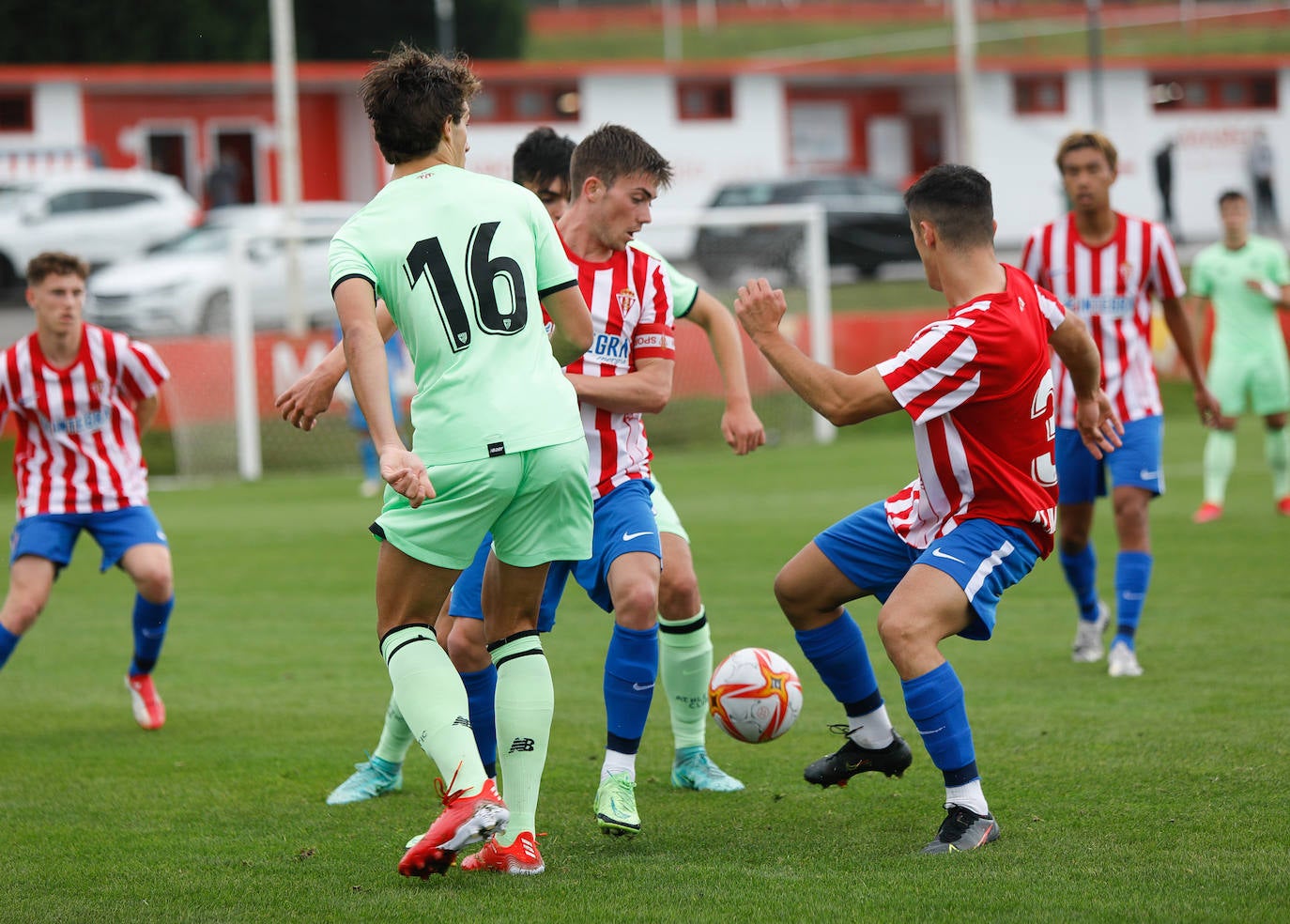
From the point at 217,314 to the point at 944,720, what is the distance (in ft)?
61.3

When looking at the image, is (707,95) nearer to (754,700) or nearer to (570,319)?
(754,700)

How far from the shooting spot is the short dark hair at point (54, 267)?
650cm

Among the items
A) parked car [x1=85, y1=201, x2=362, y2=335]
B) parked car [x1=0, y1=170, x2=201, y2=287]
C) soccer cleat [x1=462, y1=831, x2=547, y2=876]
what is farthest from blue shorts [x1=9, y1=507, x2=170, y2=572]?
parked car [x1=0, y1=170, x2=201, y2=287]

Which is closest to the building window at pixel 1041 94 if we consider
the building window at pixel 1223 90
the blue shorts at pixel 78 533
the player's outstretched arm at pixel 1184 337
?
the building window at pixel 1223 90

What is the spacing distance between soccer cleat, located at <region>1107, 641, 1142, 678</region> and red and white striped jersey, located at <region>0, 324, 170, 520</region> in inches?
166

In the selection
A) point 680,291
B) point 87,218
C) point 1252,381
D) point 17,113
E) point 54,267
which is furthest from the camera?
point 17,113

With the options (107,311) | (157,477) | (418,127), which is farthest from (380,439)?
Answer: (107,311)

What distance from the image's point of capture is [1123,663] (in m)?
6.83

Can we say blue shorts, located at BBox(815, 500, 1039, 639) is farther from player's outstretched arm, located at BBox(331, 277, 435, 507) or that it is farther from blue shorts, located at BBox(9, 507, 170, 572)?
blue shorts, located at BBox(9, 507, 170, 572)

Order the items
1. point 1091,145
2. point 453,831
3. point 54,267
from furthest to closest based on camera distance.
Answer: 1. point 1091,145
2. point 54,267
3. point 453,831

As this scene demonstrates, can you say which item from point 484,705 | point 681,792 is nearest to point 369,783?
point 484,705

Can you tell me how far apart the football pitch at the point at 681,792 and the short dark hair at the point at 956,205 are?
5.54ft

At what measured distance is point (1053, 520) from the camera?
459 centimetres

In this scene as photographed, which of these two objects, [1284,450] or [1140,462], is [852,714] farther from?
[1284,450]
